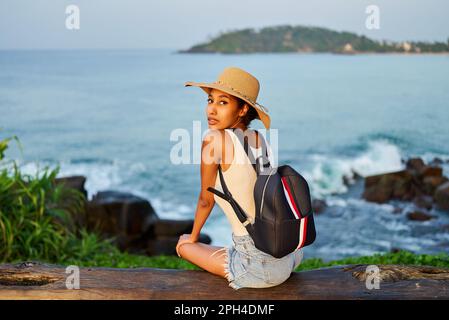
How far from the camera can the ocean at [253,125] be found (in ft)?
32.8

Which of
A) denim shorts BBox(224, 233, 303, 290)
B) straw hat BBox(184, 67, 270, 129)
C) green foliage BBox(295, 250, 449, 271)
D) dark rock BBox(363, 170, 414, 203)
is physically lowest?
dark rock BBox(363, 170, 414, 203)

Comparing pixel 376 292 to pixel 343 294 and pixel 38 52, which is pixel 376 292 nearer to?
pixel 343 294

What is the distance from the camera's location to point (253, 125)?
35.9 ft

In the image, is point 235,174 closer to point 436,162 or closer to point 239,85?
point 239,85

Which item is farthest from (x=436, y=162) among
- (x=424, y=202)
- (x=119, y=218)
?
(x=119, y=218)

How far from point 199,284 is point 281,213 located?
478 millimetres

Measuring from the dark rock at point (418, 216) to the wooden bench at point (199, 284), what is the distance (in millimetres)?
6234

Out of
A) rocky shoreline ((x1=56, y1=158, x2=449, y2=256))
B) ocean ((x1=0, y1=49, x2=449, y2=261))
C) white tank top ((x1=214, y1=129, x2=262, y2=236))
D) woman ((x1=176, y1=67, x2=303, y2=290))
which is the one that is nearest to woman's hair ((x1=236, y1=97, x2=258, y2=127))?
woman ((x1=176, y1=67, x2=303, y2=290))

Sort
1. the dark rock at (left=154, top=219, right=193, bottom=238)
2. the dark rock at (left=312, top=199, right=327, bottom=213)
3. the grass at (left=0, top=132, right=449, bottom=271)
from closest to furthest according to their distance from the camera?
the grass at (left=0, top=132, right=449, bottom=271) < the dark rock at (left=154, top=219, right=193, bottom=238) < the dark rock at (left=312, top=199, right=327, bottom=213)

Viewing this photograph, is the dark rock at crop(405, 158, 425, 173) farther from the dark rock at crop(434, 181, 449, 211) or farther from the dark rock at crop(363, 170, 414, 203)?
the dark rock at crop(434, 181, 449, 211)

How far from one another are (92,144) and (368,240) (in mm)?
7742

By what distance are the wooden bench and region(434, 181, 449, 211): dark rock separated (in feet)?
21.0

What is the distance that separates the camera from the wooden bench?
7.42ft

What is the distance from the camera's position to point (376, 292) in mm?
2293
